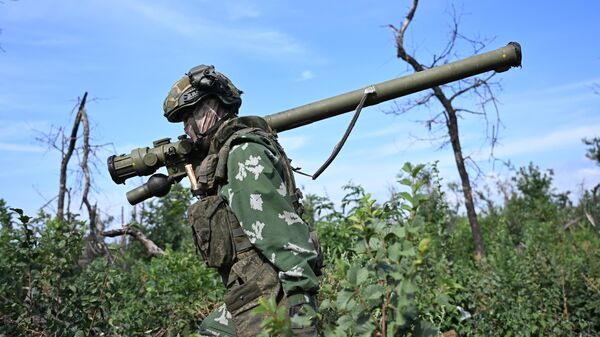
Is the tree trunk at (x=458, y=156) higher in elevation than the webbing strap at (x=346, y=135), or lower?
higher

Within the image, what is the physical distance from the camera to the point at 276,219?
3.28 metres

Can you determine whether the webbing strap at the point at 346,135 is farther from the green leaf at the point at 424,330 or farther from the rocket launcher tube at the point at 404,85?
the green leaf at the point at 424,330

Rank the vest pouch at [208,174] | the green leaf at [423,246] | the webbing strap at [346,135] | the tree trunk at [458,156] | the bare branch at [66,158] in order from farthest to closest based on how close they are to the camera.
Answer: the bare branch at [66,158]
the tree trunk at [458,156]
the webbing strap at [346,135]
the vest pouch at [208,174]
the green leaf at [423,246]

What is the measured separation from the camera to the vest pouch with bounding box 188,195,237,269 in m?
3.46

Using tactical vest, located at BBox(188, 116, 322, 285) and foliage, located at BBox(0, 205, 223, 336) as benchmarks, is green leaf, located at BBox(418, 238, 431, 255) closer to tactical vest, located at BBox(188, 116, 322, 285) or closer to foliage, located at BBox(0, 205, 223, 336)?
tactical vest, located at BBox(188, 116, 322, 285)

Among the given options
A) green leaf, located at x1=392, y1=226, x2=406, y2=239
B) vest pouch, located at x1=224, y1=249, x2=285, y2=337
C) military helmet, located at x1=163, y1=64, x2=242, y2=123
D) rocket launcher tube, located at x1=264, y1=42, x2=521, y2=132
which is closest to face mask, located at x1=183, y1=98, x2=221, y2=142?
military helmet, located at x1=163, y1=64, x2=242, y2=123

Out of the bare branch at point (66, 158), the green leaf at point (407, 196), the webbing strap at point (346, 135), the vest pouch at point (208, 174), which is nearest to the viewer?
the green leaf at point (407, 196)

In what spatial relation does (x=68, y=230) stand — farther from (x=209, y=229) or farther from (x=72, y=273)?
(x=209, y=229)

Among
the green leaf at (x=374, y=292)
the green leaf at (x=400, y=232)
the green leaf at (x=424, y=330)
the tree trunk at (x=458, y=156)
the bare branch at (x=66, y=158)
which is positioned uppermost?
the bare branch at (x=66, y=158)

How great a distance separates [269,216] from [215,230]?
1.16 feet

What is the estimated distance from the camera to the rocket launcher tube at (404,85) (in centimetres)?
432

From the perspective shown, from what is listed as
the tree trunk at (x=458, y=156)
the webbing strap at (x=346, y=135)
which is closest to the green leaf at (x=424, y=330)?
the webbing strap at (x=346, y=135)

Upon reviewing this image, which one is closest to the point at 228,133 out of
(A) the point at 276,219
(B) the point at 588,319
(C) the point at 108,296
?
(A) the point at 276,219

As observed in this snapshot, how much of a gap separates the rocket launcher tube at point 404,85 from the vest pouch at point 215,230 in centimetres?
120
